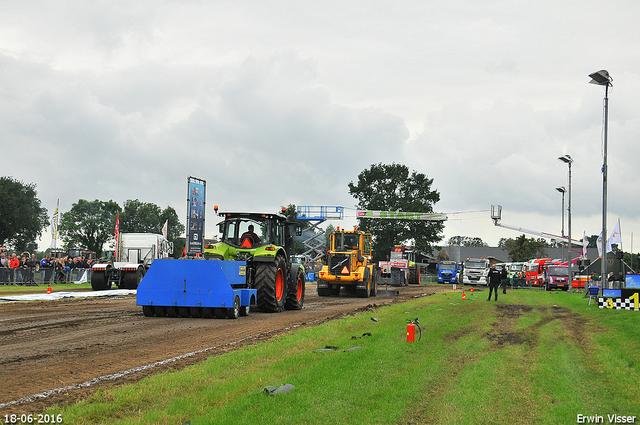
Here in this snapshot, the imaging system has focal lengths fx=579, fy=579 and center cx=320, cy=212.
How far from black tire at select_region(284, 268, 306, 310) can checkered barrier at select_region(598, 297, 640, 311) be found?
10.6 metres

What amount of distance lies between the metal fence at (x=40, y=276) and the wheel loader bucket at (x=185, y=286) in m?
→ 17.4

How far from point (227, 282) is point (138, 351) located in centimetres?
503

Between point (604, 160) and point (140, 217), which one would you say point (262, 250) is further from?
point (140, 217)

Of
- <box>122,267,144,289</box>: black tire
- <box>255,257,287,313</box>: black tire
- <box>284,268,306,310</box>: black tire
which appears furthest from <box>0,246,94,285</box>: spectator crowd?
<box>255,257,287,313</box>: black tire

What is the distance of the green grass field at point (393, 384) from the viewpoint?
565 cm

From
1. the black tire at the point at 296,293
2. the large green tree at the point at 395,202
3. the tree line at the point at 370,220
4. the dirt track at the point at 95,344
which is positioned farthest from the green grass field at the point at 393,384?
the large green tree at the point at 395,202

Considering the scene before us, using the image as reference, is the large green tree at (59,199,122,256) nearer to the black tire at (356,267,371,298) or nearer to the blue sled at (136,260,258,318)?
the black tire at (356,267,371,298)

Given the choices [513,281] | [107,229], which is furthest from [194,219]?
[107,229]

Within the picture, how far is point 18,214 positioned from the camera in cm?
7019

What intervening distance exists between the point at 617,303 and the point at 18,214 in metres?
68.8

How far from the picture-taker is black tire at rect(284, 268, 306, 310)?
1794cm

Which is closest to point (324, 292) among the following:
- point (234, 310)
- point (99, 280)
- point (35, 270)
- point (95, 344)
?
point (99, 280)

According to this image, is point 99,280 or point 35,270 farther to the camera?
point 35,270

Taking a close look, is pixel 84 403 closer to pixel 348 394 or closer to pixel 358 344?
pixel 348 394
